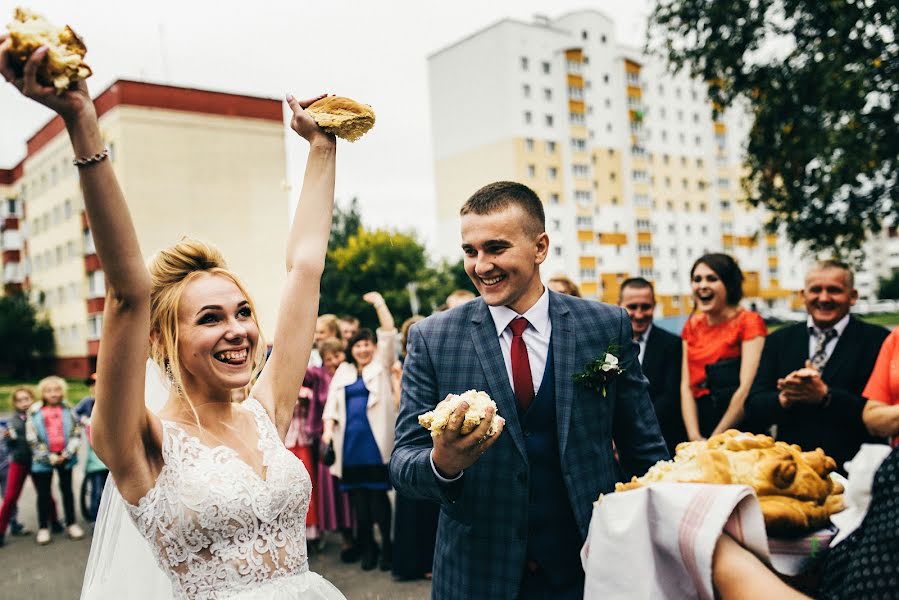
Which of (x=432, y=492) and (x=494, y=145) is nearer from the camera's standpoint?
(x=432, y=492)

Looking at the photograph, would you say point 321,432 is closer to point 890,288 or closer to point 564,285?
point 564,285

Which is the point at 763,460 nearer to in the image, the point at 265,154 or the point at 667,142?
the point at 265,154

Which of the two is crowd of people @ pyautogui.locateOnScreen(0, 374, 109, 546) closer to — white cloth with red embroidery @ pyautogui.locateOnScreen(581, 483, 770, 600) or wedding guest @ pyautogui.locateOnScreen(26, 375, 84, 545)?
wedding guest @ pyautogui.locateOnScreen(26, 375, 84, 545)

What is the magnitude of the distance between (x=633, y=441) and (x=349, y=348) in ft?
17.0

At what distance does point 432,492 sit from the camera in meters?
2.48

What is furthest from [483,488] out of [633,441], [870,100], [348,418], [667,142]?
[667,142]

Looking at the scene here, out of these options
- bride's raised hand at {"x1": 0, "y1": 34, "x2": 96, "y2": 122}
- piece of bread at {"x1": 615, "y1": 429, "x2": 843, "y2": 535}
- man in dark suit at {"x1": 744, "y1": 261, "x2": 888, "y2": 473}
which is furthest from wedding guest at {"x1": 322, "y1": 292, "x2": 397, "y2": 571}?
piece of bread at {"x1": 615, "y1": 429, "x2": 843, "y2": 535}

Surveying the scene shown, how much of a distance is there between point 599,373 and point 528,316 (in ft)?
1.27

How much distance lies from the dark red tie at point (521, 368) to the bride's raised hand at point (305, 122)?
1.05m

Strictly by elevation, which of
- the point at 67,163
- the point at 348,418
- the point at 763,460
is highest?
the point at 67,163

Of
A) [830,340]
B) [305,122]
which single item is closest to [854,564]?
[305,122]

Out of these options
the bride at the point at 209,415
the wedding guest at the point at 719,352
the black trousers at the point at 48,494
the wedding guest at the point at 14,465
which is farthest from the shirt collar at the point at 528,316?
the wedding guest at the point at 14,465

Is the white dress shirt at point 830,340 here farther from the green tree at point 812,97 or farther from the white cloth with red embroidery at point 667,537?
the green tree at point 812,97

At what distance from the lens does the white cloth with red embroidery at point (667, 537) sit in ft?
4.66
